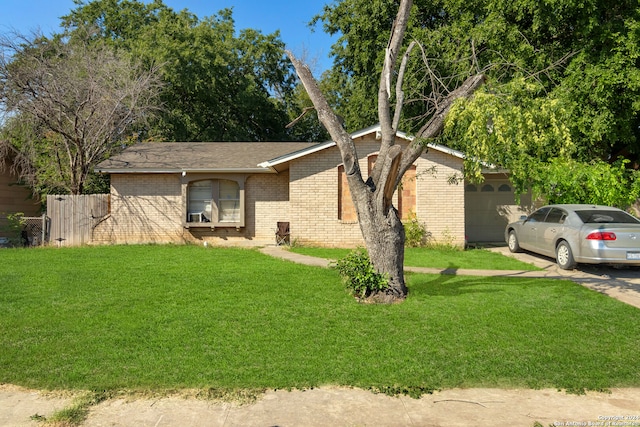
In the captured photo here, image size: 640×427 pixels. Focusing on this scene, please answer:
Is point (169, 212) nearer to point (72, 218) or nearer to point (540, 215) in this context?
point (72, 218)

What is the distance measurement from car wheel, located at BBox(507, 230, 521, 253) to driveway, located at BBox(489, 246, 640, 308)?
2.96ft

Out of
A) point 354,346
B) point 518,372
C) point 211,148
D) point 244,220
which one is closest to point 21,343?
point 354,346

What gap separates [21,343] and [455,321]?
5.61m

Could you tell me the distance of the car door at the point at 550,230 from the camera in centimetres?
1099

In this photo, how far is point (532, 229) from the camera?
12.3 m

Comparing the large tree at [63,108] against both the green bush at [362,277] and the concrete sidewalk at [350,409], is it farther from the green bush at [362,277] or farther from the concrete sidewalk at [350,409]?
the concrete sidewalk at [350,409]

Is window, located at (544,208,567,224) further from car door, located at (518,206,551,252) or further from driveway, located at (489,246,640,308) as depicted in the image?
driveway, located at (489,246,640,308)

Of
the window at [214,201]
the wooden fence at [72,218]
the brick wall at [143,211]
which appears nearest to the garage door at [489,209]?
the window at [214,201]

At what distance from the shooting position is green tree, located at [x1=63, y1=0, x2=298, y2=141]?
24984mm

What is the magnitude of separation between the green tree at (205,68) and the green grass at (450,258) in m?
15.1

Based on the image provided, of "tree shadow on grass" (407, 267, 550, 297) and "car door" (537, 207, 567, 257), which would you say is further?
"car door" (537, 207, 567, 257)

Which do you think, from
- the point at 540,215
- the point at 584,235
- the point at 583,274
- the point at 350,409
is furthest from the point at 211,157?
the point at 350,409

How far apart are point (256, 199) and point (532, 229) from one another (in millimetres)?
9109

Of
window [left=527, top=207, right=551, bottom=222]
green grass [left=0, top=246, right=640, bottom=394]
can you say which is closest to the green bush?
green grass [left=0, top=246, right=640, bottom=394]
